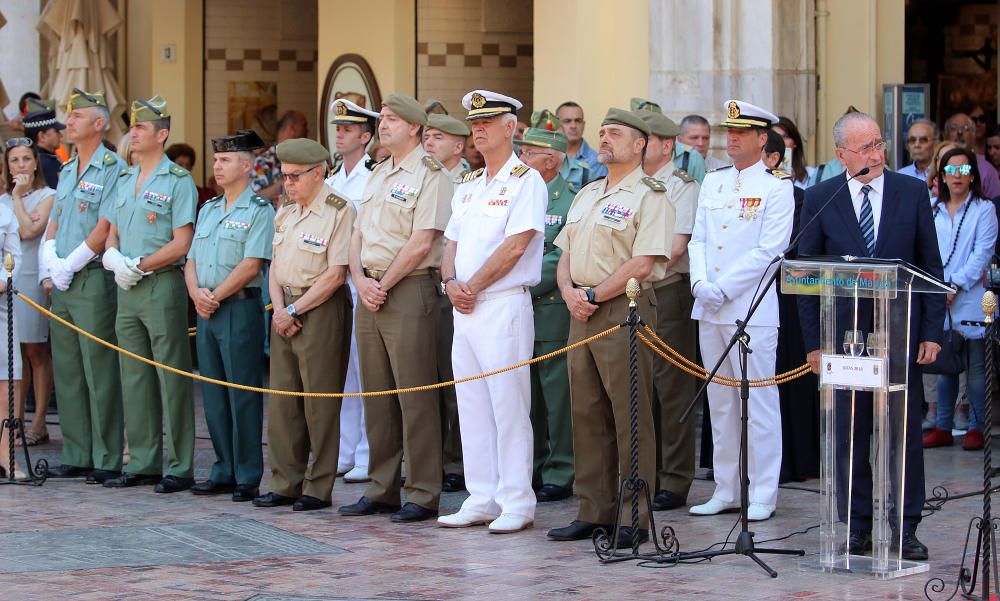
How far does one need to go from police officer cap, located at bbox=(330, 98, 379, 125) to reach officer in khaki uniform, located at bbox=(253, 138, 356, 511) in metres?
0.90

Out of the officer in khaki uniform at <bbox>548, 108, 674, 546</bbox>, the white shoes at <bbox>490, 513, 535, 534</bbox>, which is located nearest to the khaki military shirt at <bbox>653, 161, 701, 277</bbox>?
the officer in khaki uniform at <bbox>548, 108, 674, 546</bbox>

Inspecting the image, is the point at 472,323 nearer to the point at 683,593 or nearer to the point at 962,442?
the point at 683,593

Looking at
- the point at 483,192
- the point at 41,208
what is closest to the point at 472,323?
the point at 483,192

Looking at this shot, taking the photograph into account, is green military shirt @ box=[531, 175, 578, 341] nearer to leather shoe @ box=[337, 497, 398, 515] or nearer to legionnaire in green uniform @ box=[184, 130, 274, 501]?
leather shoe @ box=[337, 497, 398, 515]

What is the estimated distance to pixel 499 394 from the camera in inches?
321

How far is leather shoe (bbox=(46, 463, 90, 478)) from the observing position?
32.9ft

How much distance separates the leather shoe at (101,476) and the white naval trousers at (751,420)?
11.7 ft

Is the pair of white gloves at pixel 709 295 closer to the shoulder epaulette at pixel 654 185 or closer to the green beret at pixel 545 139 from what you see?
the shoulder epaulette at pixel 654 185

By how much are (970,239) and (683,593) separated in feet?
15.3

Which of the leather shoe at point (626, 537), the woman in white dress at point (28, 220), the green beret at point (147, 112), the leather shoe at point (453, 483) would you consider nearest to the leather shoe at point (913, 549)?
the leather shoe at point (626, 537)

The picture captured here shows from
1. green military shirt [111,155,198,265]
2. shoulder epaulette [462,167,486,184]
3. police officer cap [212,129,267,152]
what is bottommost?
green military shirt [111,155,198,265]

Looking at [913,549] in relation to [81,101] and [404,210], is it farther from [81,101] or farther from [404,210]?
[81,101]

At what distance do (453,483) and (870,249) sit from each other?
10.0 feet

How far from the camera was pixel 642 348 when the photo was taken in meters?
7.76
